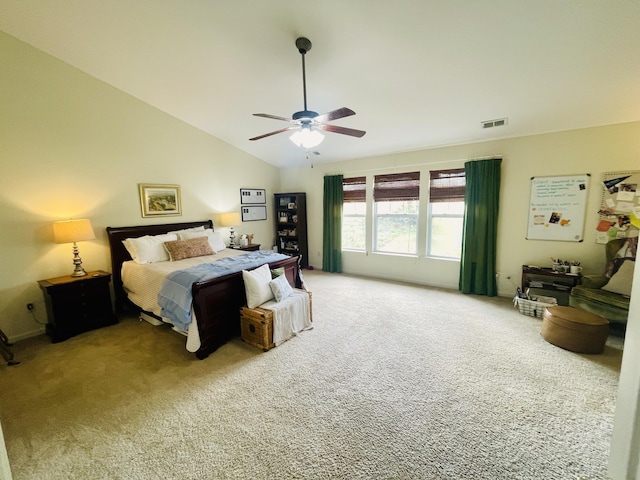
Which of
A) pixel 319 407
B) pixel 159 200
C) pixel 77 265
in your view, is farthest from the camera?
pixel 159 200

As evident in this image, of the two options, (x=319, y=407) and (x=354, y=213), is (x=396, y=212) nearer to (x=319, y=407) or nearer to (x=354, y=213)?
(x=354, y=213)

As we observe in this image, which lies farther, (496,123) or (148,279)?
(496,123)

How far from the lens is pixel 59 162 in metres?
3.27

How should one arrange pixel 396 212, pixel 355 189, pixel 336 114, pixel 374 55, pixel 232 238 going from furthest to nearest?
→ 1. pixel 355 189
2. pixel 232 238
3. pixel 396 212
4. pixel 374 55
5. pixel 336 114

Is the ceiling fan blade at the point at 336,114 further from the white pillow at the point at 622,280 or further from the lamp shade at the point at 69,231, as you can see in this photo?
the white pillow at the point at 622,280

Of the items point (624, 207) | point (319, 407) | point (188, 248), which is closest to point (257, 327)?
point (319, 407)

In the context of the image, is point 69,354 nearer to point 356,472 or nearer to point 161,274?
point 161,274

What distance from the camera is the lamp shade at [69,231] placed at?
3070 millimetres

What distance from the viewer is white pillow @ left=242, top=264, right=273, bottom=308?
9.59 feet

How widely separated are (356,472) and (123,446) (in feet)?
4.87

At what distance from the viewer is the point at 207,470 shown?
62.1 inches

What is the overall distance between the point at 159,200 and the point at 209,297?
2347mm

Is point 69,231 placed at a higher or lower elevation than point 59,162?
lower

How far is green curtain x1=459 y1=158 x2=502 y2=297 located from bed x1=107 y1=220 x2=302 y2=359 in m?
2.68
